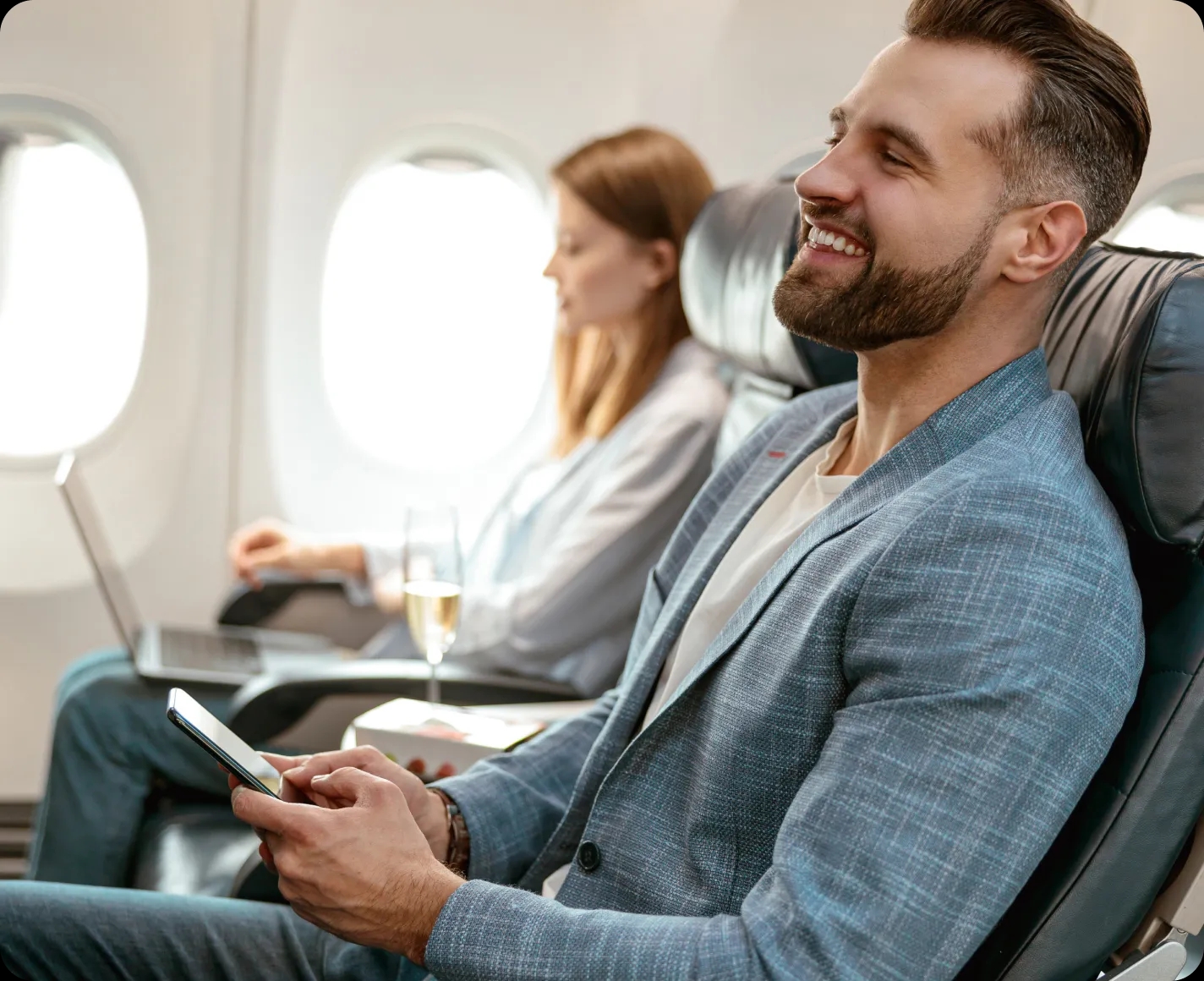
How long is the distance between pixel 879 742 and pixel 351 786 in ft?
1.53

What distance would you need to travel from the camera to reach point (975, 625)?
94 cm

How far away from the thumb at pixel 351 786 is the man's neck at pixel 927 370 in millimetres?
519

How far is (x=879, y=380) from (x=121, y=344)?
250 cm

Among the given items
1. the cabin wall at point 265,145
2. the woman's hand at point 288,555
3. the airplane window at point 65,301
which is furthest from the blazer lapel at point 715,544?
the airplane window at point 65,301

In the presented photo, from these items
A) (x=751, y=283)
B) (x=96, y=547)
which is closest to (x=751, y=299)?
(x=751, y=283)

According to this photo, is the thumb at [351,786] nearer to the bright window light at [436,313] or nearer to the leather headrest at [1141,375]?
the leather headrest at [1141,375]

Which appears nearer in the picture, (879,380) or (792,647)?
(792,647)

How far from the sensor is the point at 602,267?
2.39m

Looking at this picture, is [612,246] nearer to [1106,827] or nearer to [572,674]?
[572,674]

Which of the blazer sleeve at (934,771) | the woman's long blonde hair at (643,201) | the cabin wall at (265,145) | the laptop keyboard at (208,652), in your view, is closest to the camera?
the blazer sleeve at (934,771)

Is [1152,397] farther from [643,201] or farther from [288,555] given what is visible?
[288,555]

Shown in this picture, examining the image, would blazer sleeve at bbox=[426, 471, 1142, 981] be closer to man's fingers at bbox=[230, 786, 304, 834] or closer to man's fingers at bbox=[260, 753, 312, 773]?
man's fingers at bbox=[230, 786, 304, 834]

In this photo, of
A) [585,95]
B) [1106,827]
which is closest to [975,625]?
[1106,827]

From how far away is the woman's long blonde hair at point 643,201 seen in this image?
2387 mm
